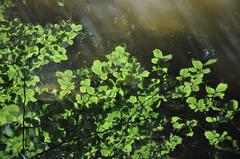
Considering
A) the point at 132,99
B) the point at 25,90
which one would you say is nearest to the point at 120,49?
the point at 132,99

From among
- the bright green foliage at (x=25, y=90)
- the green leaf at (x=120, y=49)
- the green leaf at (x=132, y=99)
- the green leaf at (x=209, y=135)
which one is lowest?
the bright green foliage at (x=25, y=90)

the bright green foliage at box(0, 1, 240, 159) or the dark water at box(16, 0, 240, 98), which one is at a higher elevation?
the bright green foliage at box(0, 1, 240, 159)

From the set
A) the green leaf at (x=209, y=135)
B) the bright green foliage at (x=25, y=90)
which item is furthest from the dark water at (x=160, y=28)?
the green leaf at (x=209, y=135)

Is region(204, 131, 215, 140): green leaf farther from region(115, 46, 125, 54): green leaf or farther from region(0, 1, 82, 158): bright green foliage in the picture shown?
region(0, 1, 82, 158): bright green foliage

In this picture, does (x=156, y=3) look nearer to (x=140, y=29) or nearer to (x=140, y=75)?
(x=140, y=29)

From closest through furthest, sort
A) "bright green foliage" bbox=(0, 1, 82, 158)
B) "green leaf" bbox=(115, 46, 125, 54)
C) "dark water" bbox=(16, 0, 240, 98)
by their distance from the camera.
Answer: "bright green foliage" bbox=(0, 1, 82, 158)
"green leaf" bbox=(115, 46, 125, 54)
"dark water" bbox=(16, 0, 240, 98)

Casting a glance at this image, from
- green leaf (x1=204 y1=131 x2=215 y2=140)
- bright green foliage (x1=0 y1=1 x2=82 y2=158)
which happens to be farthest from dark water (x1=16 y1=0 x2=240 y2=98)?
green leaf (x1=204 y1=131 x2=215 y2=140)

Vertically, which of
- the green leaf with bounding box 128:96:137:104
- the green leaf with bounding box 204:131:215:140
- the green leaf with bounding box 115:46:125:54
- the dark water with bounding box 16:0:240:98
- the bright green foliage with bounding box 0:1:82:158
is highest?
the green leaf with bounding box 115:46:125:54

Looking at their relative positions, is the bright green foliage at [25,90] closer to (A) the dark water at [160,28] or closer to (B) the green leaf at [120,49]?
(B) the green leaf at [120,49]
